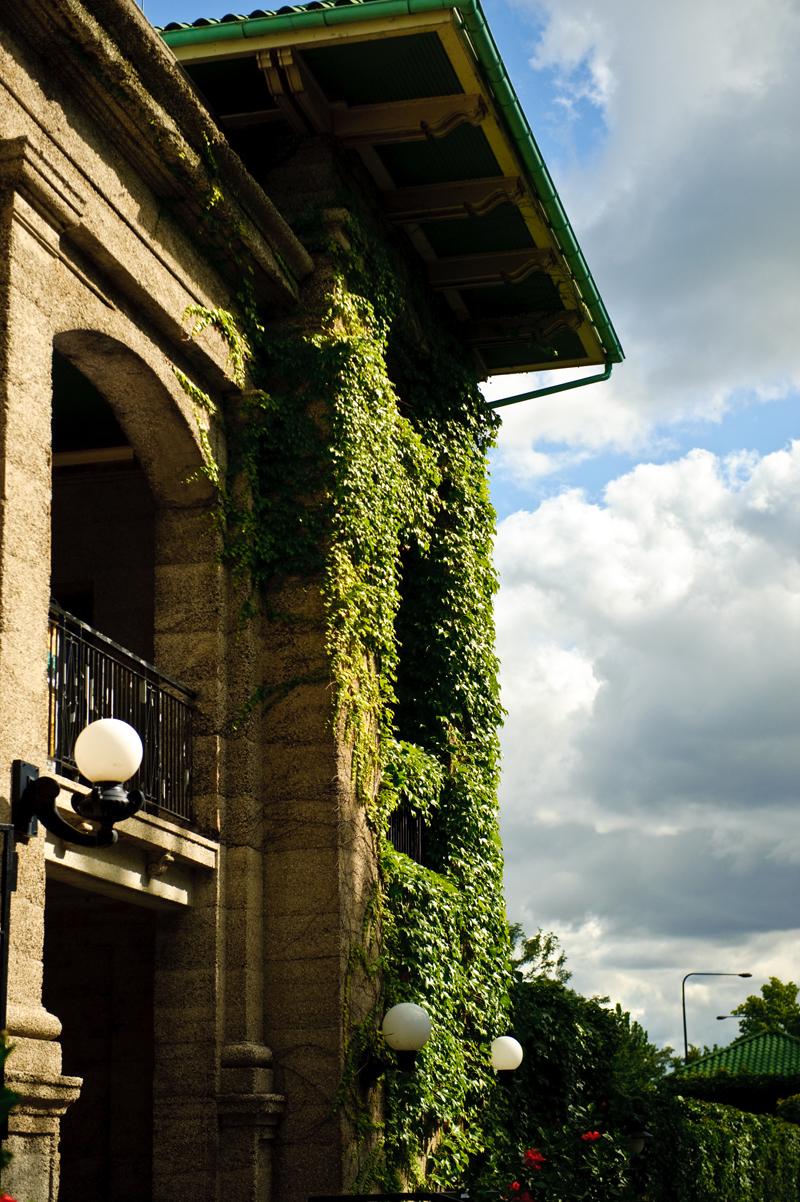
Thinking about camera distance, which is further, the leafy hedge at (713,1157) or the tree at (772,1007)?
the tree at (772,1007)

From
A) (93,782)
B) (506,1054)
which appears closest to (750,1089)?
(506,1054)

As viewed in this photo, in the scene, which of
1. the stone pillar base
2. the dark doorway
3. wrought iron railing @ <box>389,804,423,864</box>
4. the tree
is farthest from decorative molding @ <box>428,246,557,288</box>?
the tree

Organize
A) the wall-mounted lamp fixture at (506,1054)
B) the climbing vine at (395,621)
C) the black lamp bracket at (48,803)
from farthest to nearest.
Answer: the wall-mounted lamp fixture at (506,1054) < the climbing vine at (395,621) < the black lamp bracket at (48,803)

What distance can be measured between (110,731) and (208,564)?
3.99 m

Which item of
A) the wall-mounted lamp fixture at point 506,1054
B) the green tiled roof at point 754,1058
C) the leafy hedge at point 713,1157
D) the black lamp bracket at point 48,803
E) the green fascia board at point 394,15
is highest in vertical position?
the green fascia board at point 394,15

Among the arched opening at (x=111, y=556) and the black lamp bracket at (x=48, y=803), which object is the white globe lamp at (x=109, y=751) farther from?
the arched opening at (x=111, y=556)

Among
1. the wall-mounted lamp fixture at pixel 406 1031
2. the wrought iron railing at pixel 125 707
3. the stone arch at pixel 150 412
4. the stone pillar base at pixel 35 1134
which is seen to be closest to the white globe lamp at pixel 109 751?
the wrought iron railing at pixel 125 707

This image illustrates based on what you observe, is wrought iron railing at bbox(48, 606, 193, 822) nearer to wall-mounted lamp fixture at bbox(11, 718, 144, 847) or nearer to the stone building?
the stone building

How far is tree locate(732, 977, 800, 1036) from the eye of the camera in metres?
73.6

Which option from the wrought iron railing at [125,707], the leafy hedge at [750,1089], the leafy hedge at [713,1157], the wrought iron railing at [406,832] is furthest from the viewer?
the leafy hedge at [750,1089]

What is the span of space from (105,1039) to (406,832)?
3289mm

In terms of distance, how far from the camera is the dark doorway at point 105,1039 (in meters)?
14.0

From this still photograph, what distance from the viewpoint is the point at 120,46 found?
11.1 m

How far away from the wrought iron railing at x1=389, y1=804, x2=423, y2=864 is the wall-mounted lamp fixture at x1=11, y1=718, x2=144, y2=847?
5.79 m
